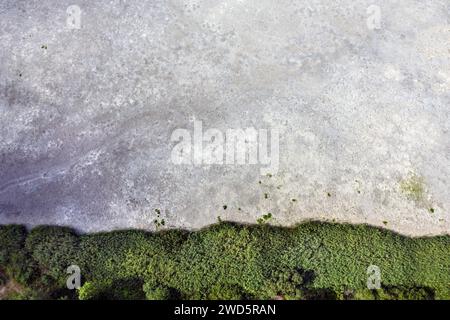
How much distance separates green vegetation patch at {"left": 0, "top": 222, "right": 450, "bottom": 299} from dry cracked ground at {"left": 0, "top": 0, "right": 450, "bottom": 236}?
2.86ft

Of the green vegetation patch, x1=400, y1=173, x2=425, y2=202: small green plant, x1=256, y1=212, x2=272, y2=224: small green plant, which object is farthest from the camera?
x1=400, y1=173, x2=425, y2=202: small green plant

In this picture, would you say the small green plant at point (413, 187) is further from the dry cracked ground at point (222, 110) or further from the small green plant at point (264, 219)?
the small green plant at point (264, 219)

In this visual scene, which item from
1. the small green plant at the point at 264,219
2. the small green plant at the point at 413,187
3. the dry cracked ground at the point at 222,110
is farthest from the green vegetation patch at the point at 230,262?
the small green plant at the point at 413,187

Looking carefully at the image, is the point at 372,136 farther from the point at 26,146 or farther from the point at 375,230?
the point at 26,146

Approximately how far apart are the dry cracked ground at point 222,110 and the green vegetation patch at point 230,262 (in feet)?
2.86

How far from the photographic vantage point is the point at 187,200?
23828mm

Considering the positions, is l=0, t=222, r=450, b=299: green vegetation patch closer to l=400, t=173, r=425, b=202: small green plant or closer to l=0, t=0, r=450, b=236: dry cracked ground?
l=0, t=0, r=450, b=236: dry cracked ground

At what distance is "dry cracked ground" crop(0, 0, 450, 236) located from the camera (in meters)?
23.8

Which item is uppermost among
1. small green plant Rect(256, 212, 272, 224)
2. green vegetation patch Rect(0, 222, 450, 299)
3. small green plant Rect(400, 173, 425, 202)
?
small green plant Rect(400, 173, 425, 202)

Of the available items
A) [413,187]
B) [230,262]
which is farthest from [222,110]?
[413,187]

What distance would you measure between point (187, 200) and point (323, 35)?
14.9 metres

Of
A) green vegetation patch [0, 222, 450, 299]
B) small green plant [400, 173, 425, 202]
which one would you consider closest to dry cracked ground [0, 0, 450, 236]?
small green plant [400, 173, 425, 202]

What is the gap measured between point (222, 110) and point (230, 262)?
958 centimetres
